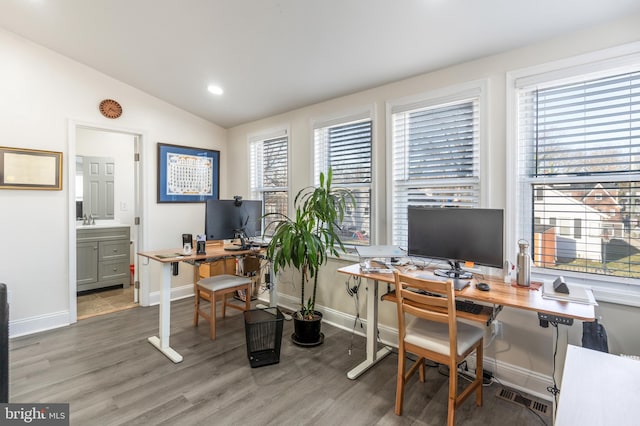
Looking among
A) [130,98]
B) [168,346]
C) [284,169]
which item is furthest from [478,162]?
[130,98]

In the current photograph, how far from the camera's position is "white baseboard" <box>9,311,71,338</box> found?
310 centimetres

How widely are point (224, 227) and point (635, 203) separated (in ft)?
10.7

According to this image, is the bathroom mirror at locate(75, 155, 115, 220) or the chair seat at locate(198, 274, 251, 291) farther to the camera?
the bathroom mirror at locate(75, 155, 115, 220)

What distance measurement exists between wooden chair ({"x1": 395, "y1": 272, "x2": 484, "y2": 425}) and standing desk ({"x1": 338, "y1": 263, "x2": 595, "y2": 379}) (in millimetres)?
155

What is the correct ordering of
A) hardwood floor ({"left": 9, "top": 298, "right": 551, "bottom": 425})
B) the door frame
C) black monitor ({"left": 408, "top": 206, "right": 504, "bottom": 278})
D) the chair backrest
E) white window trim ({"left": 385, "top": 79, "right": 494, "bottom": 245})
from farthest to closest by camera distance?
1. the door frame
2. white window trim ({"left": 385, "top": 79, "right": 494, "bottom": 245})
3. black monitor ({"left": 408, "top": 206, "right": 504, "bottom": 278})
4. hardwood floor ({"left": 9, "top": 298, "right": 551, "bottom": 425})
5. the chair backrest

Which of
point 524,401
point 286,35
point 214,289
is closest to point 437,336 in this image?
point 524,401

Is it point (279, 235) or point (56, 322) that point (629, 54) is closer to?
point (279, 235)

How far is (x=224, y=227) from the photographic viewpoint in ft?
11.0

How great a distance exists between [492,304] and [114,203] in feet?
17.7

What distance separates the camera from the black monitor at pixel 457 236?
6.99 feet

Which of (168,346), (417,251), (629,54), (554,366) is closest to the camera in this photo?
(629,54)

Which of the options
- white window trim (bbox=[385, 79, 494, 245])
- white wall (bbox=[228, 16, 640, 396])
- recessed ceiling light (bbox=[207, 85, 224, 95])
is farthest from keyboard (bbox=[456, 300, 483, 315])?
recessed ceiling light (bbox=[207, 85, 224, 95])

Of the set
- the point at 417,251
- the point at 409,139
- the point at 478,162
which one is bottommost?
the point at 417,251

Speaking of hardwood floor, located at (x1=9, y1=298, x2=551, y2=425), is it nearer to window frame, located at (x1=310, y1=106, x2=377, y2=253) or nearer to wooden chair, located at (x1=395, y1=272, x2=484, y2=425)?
wooden chair, located at (x1=395, y1=272, x2=484, y2=425)
